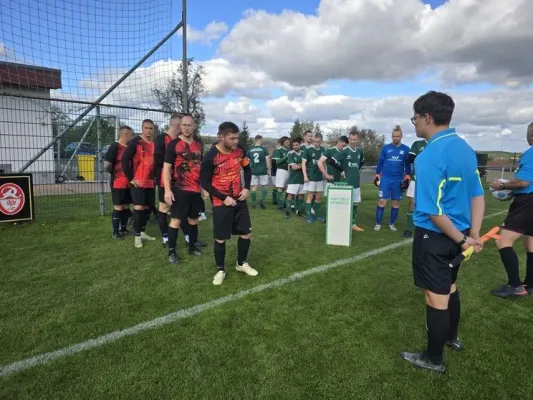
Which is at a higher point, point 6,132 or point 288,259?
point 6,132

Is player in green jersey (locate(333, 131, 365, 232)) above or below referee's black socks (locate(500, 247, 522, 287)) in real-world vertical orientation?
above

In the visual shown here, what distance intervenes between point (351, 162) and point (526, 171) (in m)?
4.10

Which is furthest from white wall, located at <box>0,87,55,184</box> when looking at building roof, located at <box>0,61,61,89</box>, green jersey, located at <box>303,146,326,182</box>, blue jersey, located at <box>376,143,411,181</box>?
blue jersey, located at <box>376,143,411,181</box>

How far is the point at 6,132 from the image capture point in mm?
7156

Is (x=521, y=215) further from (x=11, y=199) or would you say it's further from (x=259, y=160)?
(x=11, y=199)

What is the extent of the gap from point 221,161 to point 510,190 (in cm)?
365

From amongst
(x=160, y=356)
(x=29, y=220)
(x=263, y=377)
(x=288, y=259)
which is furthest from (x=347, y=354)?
(x=29, y=220)

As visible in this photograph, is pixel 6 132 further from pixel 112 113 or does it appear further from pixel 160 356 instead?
pixel 160 356

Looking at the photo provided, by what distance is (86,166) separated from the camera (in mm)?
8906

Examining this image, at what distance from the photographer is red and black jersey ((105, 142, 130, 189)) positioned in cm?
669

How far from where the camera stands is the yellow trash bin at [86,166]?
8.75 metres

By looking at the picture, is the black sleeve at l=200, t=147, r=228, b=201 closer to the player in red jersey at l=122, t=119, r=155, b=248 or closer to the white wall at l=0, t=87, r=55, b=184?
the player in red jersey at l=122, t=119, r=155, b=248

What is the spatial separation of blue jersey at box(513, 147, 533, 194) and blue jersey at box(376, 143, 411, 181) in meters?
3.25

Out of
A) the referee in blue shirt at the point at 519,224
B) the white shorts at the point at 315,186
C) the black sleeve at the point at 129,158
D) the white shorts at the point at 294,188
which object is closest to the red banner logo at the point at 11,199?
the black sleeve at the point at 129,158
